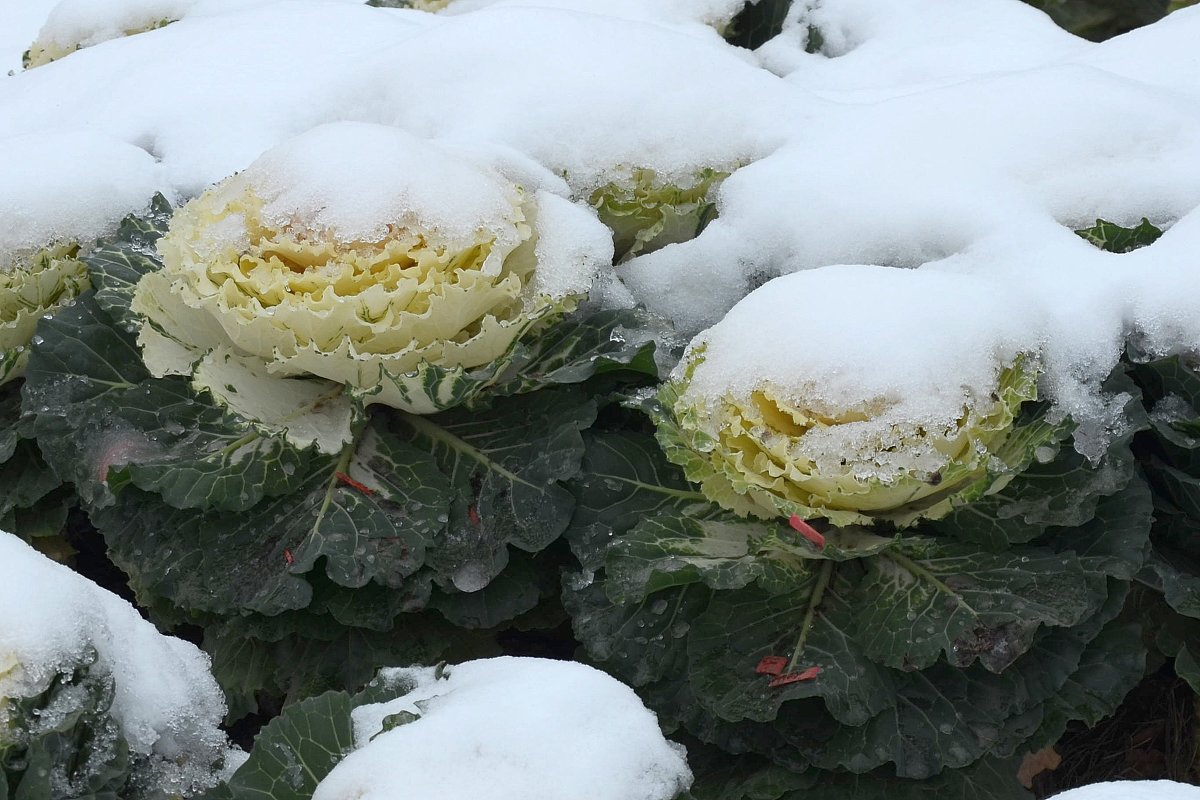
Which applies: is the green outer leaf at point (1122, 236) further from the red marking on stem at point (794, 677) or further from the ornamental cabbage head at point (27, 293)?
the ornamental cabbage head at point (27, 293)

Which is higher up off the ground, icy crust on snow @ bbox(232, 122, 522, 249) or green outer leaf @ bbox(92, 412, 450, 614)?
icy crust on snow @ bbox(232, 122, 522, 249)

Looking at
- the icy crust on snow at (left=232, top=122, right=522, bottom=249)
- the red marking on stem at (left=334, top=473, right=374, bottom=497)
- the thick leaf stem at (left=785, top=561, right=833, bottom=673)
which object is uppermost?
the icy crust on snow at (left=232, top=122, right=522, bottom=249)

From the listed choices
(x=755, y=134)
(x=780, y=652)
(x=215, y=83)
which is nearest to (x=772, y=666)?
(x=780, y=652)

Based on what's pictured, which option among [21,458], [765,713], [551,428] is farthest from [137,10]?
[765,713]

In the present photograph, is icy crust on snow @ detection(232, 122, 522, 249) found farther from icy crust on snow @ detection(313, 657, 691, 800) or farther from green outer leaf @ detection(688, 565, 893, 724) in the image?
icy crust on snow @ detection(313, 657, 691, 800)

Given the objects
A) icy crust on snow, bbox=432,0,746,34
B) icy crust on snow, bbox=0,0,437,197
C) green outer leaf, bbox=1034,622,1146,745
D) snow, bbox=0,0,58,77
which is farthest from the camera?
snow, bbox=0,0,58,77

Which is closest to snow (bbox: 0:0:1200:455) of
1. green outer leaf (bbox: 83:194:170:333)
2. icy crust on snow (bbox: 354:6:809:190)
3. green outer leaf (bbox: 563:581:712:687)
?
icy crust on snow (bbox: 354:6:809:190)

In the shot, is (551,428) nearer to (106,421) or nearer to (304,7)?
(106,421)
